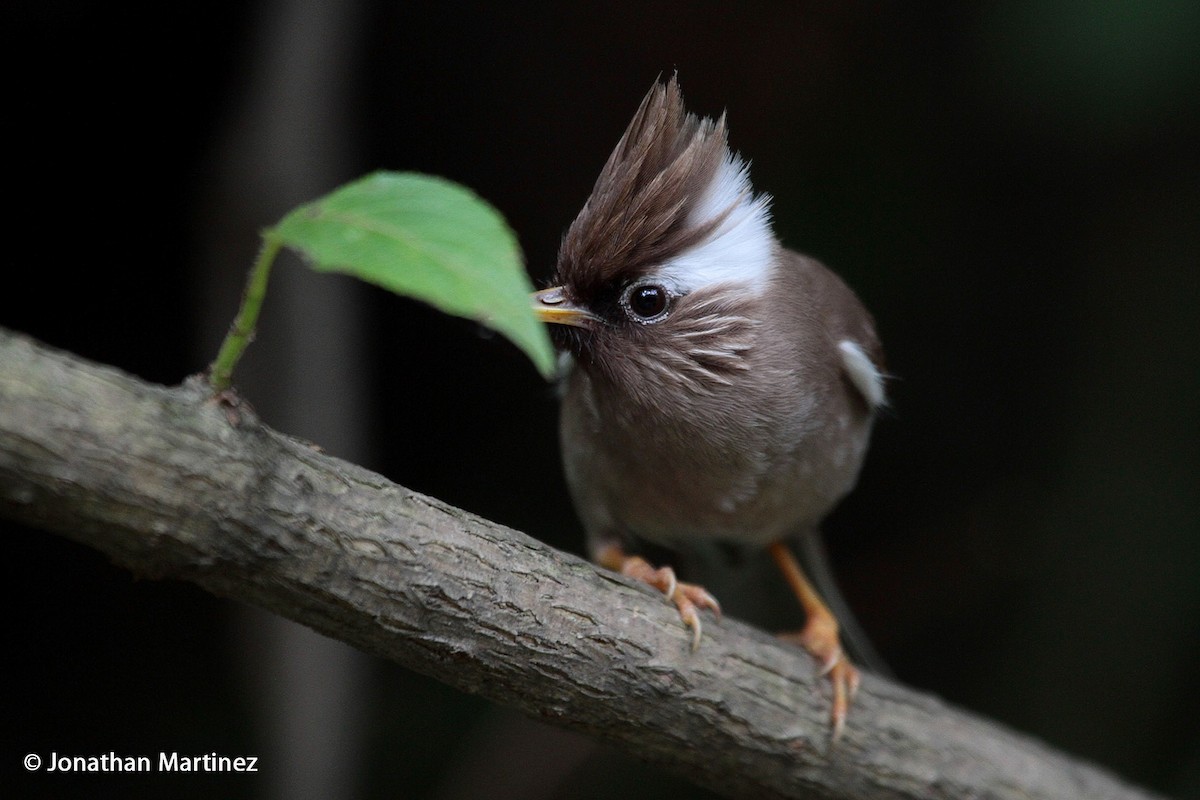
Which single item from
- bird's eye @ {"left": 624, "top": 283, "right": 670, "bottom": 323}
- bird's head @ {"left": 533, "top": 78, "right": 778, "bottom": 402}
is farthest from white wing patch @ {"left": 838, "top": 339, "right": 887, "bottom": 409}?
bird's eye @ {"left": 624, "top": 283, "right": 670, "bottom": 323}

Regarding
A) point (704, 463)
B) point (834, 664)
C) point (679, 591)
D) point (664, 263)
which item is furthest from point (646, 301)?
point (834, 664)

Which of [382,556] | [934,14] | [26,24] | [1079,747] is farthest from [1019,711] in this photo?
[26,24]

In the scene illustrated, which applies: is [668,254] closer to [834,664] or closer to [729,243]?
[729,243]

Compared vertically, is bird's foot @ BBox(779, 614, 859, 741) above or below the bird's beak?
below

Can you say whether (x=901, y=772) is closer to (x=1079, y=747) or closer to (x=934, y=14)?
(x=1079, y=747)

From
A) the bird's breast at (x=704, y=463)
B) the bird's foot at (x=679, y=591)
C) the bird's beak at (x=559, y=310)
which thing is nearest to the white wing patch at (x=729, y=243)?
the bird's beak at (x=559, y=310)

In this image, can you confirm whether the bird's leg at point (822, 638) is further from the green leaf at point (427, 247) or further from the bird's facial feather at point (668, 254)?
the green leaf at point (427, 247)

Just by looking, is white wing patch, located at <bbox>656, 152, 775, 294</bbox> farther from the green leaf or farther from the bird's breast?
the green leaf
